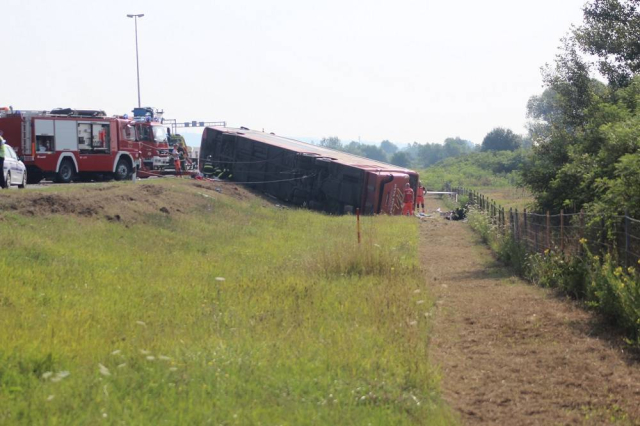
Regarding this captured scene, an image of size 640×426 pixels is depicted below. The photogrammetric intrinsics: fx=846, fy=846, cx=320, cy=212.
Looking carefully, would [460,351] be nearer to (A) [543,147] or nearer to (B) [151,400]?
(B) [151,400]

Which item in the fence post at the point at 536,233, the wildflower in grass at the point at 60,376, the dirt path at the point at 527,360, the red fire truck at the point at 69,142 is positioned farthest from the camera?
the red fire truck at the point at 69,142

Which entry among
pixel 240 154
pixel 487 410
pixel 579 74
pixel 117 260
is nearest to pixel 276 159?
pixel 240 154

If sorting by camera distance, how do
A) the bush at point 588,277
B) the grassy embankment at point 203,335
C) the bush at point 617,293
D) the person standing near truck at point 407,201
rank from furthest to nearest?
the person standing near truck at point 407,201, the bush at point 588,277, the bush at point 617,293, the grassy embankment at point 203,335

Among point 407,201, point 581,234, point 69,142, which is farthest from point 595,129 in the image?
point 69,142

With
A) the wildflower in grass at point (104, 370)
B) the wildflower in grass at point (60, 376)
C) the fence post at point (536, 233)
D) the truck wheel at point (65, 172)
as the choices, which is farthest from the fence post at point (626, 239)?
the truck wheel at point (65, 172)

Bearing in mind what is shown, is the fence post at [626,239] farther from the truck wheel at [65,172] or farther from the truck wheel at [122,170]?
the truck wheel at [122,170]

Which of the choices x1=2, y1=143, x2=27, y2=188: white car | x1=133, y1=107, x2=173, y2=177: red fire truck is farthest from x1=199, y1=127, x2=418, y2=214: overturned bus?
x1=2, y1=143, x2=27, y2=188: white car

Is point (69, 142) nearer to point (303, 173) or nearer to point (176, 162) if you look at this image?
point (176, 162)

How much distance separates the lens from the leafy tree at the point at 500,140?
130875 millimetres

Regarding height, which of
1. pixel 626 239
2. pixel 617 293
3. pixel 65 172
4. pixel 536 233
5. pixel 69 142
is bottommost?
pixel 617 293

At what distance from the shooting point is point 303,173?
37.0m

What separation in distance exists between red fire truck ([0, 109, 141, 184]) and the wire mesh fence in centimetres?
1780

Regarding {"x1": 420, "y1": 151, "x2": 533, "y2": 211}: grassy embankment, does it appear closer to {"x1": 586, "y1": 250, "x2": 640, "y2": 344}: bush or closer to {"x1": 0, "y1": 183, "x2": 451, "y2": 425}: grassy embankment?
{"x1": 0, "y1": 183, "x2": 451, "y2": 425}: grassy embankment

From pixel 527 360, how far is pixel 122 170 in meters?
27.5
